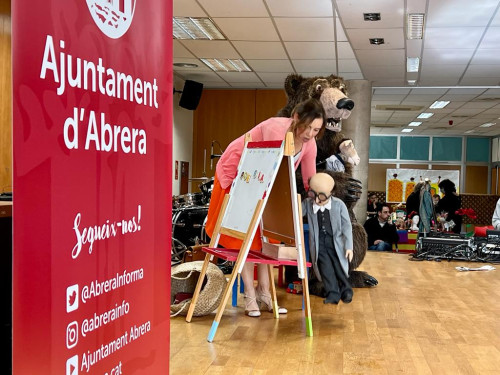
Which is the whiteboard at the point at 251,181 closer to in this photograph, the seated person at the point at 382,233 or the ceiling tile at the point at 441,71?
the seated person at the point at 382,233

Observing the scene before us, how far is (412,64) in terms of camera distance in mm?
9594

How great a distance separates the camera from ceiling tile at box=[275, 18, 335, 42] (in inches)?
292

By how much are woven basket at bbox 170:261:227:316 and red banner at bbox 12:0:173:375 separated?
2.19m

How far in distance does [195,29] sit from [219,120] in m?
4.79

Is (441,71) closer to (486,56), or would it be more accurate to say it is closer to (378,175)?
(486,56)

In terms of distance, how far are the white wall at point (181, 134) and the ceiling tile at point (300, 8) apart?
177 inches

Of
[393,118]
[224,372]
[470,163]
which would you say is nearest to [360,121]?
[393,118]

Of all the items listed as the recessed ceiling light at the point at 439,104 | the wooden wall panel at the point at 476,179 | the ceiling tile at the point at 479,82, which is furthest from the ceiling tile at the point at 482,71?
the wooden wall panel at the point at 476,179

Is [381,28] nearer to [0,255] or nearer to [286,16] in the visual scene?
[286,16]

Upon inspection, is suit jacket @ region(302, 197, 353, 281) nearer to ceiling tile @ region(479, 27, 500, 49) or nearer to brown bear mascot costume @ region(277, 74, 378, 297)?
brown bear mascot costume @ region(277, 74, 378, 297)

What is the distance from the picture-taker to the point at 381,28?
757 cm

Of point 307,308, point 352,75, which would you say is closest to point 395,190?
point 352,75

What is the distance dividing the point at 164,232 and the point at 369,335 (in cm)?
228

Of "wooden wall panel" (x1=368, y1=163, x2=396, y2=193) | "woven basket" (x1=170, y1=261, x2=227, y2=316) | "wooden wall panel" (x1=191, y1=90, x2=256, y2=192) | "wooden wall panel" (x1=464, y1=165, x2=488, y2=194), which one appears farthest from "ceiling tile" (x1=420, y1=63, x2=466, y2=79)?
"wooden wall panel" (x1=464, y1=165, x2=488, y2=194)
